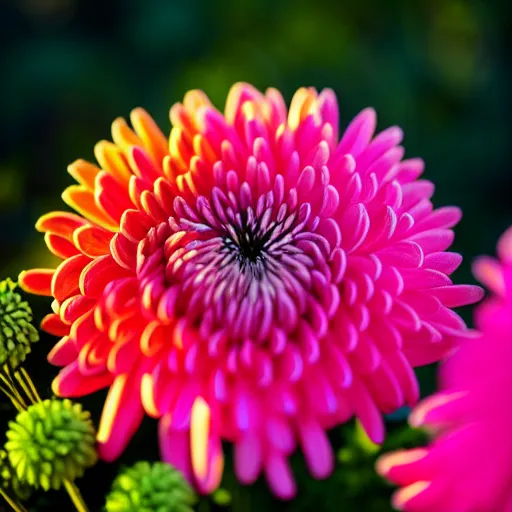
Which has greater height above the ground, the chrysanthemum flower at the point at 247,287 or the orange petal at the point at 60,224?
the orange petal at the point at 60,224

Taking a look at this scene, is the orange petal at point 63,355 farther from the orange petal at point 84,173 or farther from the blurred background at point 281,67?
the blurred background at point 281,67

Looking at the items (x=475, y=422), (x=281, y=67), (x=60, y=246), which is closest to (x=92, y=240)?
(x=60, y=246)

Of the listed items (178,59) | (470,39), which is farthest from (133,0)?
(470,39)

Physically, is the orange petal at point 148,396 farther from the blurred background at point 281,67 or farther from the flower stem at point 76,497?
the blurred background at point 281,67

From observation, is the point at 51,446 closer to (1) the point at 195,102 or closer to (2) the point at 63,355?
(2) the point at 63,355

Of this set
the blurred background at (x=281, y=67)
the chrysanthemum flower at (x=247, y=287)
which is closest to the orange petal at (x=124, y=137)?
the chrysanthemum flower at (x=247, y=287)

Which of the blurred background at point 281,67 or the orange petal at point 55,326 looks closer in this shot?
the orange petal at point 55,326

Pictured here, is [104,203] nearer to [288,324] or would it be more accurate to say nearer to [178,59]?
[288,324]

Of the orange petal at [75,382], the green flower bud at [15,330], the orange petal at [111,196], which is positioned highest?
the orange petal at [111,196]

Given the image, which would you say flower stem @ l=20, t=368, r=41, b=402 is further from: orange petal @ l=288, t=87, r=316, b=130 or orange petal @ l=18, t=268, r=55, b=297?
orange petal @ l=288, t=87, r=316, b=130

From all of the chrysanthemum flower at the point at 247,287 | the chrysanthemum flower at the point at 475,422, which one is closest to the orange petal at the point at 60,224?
the chrysanthemum flower at the point at 247,287
